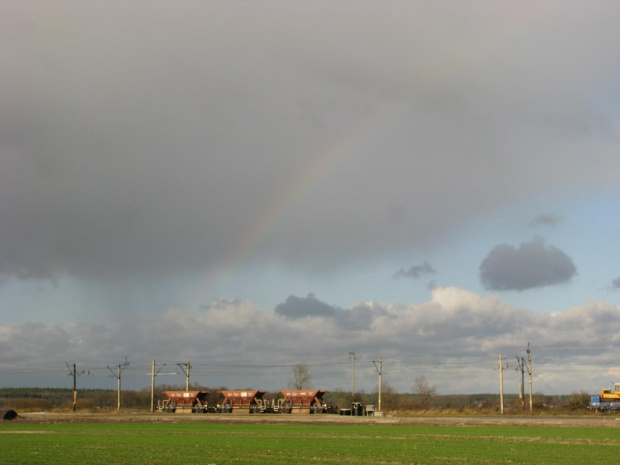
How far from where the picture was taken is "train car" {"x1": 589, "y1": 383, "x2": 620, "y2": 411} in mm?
108688

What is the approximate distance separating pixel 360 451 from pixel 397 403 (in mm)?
114445

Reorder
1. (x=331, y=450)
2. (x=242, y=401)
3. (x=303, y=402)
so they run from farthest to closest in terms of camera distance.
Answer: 1. (x=242, y=401)
2. (x=303, y=402)
3. (x=331, y=450)

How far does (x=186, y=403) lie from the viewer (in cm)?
11794

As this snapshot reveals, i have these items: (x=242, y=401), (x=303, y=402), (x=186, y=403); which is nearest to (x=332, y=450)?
(x=303, y=402)

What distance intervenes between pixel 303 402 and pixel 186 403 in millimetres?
22748

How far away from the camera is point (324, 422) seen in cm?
8081

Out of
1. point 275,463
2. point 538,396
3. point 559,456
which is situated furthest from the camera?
point 538,396

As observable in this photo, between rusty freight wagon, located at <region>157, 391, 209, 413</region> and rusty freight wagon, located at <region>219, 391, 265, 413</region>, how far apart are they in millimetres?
3824

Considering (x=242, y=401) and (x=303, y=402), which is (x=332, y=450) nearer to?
(x=303, y=402)

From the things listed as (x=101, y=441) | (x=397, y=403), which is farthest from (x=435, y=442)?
(x=397, y=403)

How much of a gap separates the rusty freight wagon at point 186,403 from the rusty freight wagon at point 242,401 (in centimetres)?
382

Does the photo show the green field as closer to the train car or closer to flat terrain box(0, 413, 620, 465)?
flat terrain box(0, 413, 620, 465)

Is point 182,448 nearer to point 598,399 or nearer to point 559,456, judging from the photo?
point 559,456

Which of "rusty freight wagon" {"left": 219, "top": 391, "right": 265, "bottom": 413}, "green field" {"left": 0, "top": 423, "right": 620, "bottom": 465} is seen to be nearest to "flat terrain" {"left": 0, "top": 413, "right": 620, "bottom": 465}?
"green field" {"left": 0, "top": 423, "right": 620, "bottom": 465}
